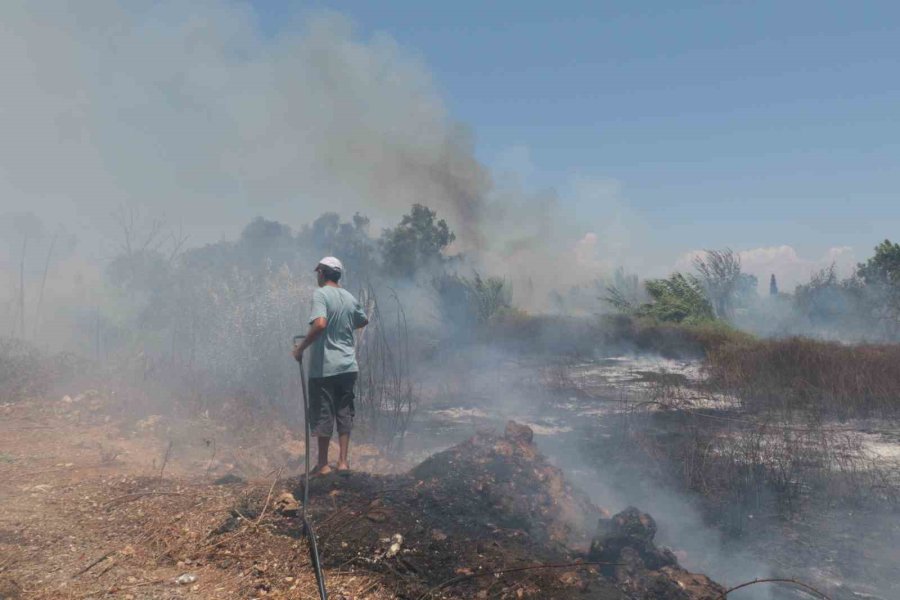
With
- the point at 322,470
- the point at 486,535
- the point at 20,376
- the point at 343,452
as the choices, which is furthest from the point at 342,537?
the point at 20,376

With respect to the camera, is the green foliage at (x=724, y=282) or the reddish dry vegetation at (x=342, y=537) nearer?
the reddish dry vegetation at (x=342, y=537)

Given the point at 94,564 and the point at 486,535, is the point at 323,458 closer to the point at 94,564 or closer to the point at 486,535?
the point at 486,535

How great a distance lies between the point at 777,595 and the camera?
4.27m

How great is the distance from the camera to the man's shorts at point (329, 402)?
4684mm

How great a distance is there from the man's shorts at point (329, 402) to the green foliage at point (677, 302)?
55.8 ft

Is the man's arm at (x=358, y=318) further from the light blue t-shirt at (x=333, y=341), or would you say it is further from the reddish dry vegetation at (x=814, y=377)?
the reddish dry vegetation at (x=814, y=377)

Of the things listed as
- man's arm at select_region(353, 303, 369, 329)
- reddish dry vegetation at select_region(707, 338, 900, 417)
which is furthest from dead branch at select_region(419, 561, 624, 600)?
reddish dry vegetation at select_region(707, 338, 900, 417)

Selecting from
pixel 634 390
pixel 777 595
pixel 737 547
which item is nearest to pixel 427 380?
pixel 634 390

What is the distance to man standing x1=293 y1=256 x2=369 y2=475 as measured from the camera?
463 centimetres

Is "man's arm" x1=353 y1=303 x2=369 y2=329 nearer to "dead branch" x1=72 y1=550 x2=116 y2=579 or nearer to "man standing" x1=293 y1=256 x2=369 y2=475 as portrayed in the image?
"man standing" x1=293 y1=256 x2=369 y2=475

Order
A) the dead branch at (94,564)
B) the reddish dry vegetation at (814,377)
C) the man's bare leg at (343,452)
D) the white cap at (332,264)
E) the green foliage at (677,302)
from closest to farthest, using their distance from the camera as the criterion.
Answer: the dead branch at (94,564), the man's bare leg at (343,452), the white cap at (332,264), the reddish dry vegetation at (814,377), the green foliage at (677,302)

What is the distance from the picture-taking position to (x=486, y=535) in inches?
149

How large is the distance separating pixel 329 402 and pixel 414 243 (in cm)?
2057

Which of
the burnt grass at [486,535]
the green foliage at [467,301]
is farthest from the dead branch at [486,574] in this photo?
the green foliage at [467,301]
